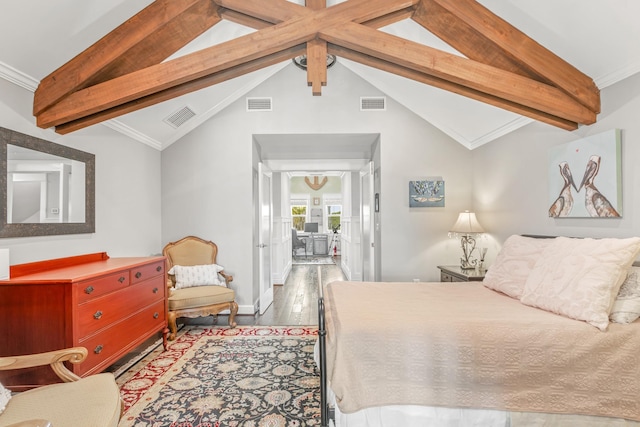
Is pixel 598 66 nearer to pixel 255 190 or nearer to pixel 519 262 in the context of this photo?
pixel 519 262

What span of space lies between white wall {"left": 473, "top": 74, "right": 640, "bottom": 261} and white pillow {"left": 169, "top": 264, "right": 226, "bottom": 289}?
11.6 feet

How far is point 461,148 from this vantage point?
4359 mm

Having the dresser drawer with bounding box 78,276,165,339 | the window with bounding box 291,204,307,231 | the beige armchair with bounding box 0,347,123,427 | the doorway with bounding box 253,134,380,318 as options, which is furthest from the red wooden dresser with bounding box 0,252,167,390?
the window with bounding box 291,204,307,231

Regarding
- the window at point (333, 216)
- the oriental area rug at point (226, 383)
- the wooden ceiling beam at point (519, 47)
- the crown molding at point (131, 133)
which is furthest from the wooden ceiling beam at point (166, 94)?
the window at point (333, 216)

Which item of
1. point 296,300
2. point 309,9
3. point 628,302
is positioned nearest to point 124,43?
point 309,9

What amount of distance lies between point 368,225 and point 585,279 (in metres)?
3.21

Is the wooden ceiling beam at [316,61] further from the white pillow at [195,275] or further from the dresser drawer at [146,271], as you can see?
the white pillow at [195,275]

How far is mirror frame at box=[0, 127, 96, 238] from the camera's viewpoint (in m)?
2.16

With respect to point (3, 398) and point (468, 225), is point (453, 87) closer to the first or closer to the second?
point (468, 225)

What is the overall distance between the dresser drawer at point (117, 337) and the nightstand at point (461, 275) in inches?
124

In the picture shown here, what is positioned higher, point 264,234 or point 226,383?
point 264,234

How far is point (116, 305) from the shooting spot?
239cm

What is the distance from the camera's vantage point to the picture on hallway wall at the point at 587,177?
2.27 m

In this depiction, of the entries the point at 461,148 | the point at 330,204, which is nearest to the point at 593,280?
the point at 461,148
